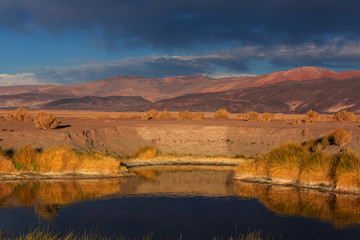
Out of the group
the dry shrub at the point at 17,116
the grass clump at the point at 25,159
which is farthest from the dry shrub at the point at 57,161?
the dry shrub at the point at 17,116

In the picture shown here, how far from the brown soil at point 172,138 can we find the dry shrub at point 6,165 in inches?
176

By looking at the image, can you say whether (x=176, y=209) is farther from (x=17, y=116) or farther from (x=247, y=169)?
(x=17, y=116)

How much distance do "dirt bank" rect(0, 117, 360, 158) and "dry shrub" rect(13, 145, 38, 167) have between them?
149 inches

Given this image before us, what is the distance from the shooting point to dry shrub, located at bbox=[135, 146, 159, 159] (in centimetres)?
3466

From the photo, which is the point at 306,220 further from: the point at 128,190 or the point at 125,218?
the point at 128,190

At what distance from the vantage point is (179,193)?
2234 cm

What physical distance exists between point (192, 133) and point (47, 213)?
2519 cm

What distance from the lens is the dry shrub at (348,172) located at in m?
21.5

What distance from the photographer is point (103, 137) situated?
125ft

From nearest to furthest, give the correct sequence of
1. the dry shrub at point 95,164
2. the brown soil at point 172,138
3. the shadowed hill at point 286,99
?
the dry shrub at point 95,164
the brown soil at point 172,138
the shadowed hill at point 286,99

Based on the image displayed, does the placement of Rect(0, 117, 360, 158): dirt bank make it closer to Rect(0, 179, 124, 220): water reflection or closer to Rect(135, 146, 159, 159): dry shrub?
Rect(135, 146, 159, 159): dry shrub

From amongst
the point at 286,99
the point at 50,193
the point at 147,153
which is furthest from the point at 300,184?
the point at 286,99

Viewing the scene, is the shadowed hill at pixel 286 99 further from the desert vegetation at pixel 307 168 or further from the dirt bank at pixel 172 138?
the desert vegetation at pixel 307 168

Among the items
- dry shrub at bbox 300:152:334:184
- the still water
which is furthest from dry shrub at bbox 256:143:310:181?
the still water
